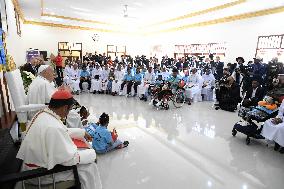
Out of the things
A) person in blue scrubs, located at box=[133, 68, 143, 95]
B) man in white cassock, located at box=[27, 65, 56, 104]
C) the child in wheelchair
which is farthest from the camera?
person in blue scrubs, located at box=[133, 68, 143, 95]

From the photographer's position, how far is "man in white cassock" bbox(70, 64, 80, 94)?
333 inches

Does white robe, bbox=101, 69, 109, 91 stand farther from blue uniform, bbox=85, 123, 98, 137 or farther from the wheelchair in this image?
blue uniform, bbox=85, 123, 98, 137

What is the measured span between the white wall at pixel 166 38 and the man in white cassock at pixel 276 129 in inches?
203

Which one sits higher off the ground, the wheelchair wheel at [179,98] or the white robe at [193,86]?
the white robe at [193,86]

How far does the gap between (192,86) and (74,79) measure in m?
4.66

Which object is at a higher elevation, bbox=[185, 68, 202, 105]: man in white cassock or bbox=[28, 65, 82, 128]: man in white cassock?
bbox=[28, 65, 82, 128]: man in white cassock

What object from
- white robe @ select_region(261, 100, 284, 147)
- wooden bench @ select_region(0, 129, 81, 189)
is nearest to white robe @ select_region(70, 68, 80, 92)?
wooden bench @ select_region(0, 129, 81, 189)

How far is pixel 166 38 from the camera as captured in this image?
1345 centimetres

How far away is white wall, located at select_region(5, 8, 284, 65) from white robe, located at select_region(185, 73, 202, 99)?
266 centimetres

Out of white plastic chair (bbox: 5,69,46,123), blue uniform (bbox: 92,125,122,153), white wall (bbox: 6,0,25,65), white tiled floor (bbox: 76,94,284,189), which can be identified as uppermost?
white wall (bbox: 6,0,25,65)

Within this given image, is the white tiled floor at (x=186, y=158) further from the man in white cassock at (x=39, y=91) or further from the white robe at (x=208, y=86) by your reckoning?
the white robe at (x=208, y=86)

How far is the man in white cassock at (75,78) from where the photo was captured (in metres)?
8.46

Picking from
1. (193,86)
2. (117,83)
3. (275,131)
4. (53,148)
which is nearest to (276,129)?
(275,131)

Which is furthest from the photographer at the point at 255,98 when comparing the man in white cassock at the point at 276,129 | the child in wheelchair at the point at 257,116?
the man in white cassock at the point at 276,129
